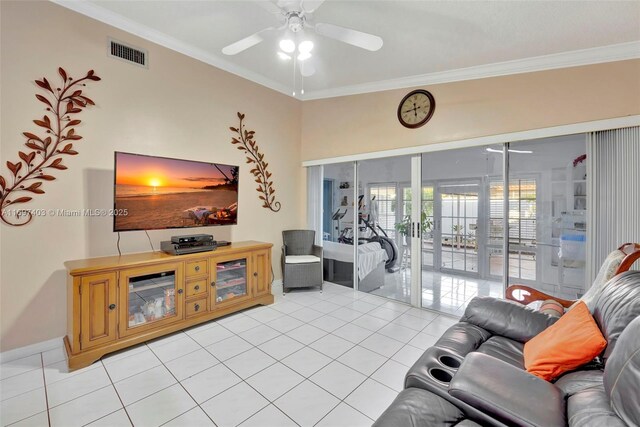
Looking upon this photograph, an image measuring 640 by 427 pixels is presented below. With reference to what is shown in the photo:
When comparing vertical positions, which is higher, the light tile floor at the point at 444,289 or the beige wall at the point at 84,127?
the beige wall at the point at 84,127

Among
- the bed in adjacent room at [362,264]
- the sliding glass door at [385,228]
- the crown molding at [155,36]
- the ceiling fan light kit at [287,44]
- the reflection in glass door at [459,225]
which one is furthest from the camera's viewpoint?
the bed in adjacent room at [362,264]

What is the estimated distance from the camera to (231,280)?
134 inches

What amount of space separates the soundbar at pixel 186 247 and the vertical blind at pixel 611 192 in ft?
12.6

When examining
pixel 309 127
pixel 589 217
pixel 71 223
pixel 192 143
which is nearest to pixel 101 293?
pixel 71 223

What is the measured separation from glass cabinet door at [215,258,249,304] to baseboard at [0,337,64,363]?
143 centimetres

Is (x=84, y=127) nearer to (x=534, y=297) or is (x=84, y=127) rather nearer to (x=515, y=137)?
(x=515, y=137)

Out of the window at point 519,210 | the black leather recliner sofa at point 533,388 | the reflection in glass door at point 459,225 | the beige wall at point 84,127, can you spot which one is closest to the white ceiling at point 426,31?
the beige wall at point 84,127

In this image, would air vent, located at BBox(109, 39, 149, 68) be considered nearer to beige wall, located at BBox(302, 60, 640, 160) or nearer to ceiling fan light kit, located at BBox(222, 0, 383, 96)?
ceiling fan light kit, located at BBox(222, 0, 383, 96)

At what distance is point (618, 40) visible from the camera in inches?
94.1

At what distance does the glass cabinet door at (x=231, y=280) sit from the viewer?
128 inches

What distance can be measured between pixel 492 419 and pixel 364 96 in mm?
3985

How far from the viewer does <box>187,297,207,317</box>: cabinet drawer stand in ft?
9.74

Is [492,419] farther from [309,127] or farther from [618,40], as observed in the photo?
[309,127]

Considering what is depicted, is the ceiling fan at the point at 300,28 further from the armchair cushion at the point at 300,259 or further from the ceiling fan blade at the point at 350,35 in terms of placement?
the armchair cushion at the point at 300,259
